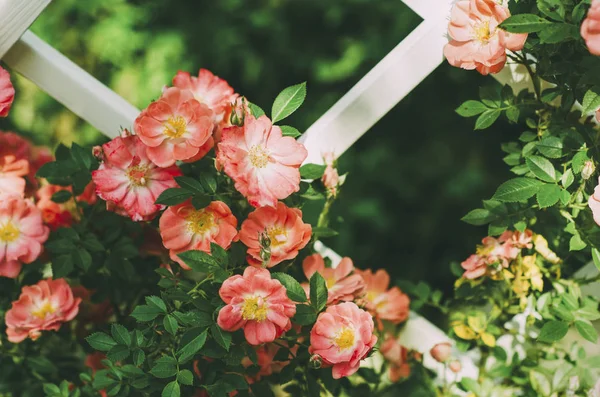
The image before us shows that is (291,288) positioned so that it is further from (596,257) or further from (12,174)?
(12,174)

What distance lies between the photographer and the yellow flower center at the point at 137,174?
1.18 metres

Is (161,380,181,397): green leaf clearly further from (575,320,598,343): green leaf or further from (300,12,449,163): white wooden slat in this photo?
(575,320,598,343): green leaf

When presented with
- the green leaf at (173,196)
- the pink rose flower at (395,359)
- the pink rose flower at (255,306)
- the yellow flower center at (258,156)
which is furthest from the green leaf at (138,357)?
the pink rose flower at (395,359)

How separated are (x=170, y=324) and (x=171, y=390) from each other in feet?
0.33

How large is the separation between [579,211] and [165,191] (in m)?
0.73

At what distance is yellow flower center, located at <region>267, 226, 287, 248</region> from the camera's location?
45.9 inches

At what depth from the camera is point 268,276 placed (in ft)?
3.56

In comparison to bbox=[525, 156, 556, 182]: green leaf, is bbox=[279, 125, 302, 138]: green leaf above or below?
below

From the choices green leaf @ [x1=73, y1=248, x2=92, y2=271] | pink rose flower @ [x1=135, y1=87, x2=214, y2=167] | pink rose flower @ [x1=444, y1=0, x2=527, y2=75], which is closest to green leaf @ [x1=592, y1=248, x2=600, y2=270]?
pink rose flower @ [x1=444, y1=0, x2=527, y2=75]

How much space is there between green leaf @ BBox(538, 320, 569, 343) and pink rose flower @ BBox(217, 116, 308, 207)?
21.8 inches

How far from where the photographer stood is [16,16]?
1.23 meters

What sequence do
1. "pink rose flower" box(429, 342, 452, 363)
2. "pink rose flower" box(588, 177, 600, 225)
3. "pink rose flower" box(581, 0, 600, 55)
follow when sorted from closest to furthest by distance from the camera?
1. "pink rose flower" box(581, 0, 600, 55)
2. "pink rose flower" box(588, 177, 600, 225)
3. "pink rose flower" box(429, 342, 452, 363)

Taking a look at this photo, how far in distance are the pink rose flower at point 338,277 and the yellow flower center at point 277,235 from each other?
5.4 inches

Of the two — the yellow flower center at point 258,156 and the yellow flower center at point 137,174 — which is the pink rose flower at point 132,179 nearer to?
the yellow flower center at point 137,174
